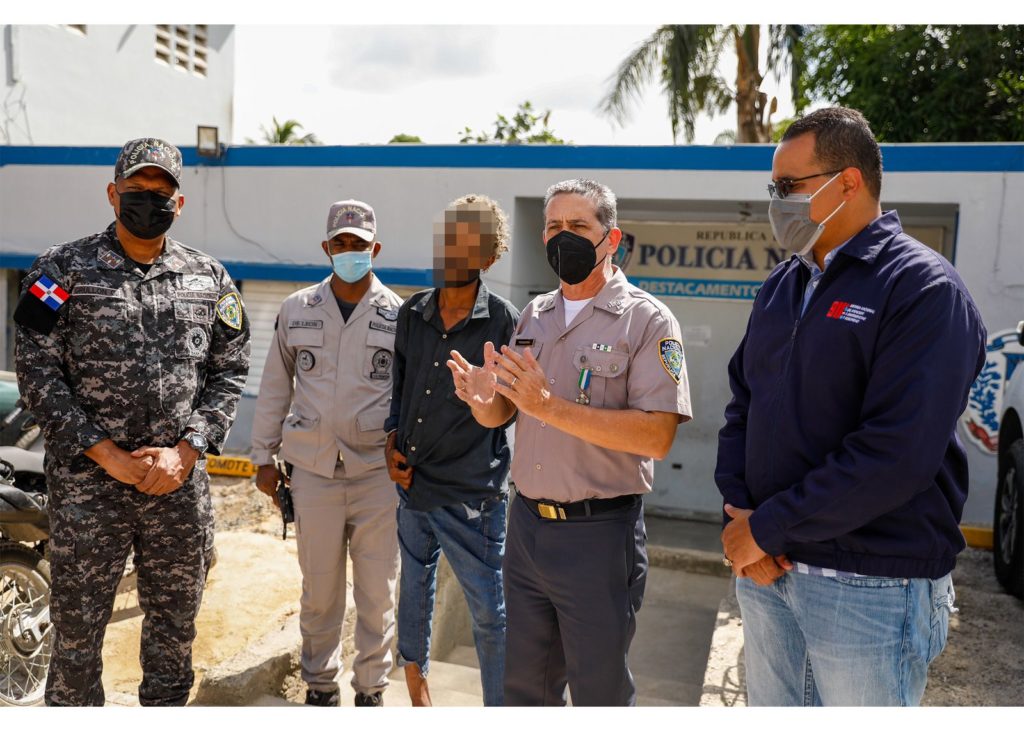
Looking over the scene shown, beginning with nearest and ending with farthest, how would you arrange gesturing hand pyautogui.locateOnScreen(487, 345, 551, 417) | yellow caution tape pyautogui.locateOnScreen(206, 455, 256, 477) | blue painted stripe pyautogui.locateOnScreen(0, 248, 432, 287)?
gesturing hand pyautogui.locateOnScreen(487, 345, 551, 417) < yellow caution tape pyautogui.locateOnScreen(206, 455, 256, 477) < blue painted stripe pyautogui.locateOnScreen(0, 248, 432, 287)

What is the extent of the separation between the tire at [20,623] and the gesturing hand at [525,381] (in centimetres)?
277

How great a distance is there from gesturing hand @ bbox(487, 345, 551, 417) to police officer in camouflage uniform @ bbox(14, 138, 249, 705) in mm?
1284

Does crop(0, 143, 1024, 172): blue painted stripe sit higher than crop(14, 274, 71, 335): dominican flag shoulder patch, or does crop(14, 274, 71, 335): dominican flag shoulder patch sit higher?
crop(0, 143, 1024, 172): blue painted stripe

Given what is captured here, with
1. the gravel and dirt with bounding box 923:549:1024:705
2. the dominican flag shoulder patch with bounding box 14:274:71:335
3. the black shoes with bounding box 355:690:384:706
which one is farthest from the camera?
the gravel and dirt with bounding box 923:549:1024:705

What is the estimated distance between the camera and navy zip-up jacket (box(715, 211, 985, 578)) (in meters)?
1.91

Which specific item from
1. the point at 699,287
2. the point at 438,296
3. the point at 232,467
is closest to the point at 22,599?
the point at 438,296

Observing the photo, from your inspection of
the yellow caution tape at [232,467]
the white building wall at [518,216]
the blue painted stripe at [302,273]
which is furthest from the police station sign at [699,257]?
the yellow caution tape at [232,467]

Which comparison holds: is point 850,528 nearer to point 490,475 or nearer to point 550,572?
point 550,572

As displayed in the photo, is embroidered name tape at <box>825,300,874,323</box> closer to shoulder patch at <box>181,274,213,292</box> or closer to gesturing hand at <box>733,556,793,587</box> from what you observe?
gesturing hand at <box>733,556,793,587</box>

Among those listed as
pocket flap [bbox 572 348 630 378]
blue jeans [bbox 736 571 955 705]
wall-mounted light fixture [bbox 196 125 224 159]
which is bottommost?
blue jeans [bbox 736 571 955 705]

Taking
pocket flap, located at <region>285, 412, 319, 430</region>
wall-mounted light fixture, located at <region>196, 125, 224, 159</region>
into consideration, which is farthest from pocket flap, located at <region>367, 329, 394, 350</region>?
wall-mounted light fixture, located at <region>196, 125, 224, 159</region>

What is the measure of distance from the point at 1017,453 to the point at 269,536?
17.8 feet

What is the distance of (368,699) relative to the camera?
11.9 feet

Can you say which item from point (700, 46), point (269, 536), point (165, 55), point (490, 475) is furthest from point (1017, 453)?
point (165, 55)
